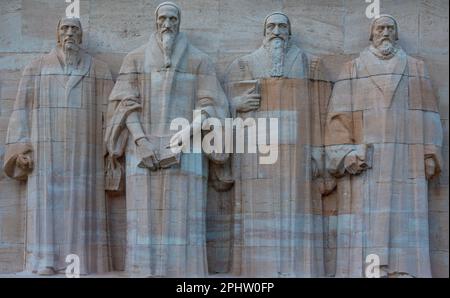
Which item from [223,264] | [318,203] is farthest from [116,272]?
[318,203]

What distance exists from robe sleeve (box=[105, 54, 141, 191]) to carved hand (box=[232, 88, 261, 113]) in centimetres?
126

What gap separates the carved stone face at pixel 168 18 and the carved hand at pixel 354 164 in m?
2.68

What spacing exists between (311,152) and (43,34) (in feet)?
12.4

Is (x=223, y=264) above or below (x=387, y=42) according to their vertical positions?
below

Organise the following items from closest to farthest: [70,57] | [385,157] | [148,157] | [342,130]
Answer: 1. [148,157]
2. [385,157]
3. [342,130]
4. [70,57]

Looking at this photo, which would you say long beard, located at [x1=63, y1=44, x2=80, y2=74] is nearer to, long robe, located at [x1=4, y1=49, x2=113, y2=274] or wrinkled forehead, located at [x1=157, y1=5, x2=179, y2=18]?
long robe, located at [x1=4, y1=49, x2=113, y2=274]

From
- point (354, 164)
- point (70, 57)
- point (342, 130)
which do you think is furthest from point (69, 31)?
point (354, 164)

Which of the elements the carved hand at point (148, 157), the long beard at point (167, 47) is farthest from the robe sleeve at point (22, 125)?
the long beard at point (167, 47)

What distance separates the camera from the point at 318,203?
17344mm

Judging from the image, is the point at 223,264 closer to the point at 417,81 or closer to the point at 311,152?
the point at 311,152

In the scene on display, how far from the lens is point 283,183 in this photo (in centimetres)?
1714

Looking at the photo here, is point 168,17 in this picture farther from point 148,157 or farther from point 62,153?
point 62,153

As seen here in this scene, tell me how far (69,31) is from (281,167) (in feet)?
10.4

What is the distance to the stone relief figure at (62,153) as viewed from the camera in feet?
56.1
